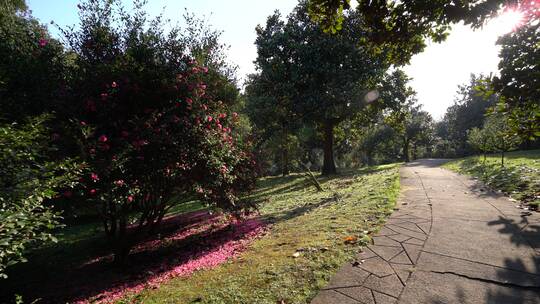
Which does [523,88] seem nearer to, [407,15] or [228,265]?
[407,15]

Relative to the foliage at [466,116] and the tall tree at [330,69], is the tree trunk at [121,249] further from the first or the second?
the foliage at [466,116]

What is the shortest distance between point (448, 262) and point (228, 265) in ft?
13.2

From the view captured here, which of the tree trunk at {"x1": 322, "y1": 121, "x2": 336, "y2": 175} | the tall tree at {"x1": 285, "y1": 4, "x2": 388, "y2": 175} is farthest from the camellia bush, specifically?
the tree trunk at {"x1": 322, "y1": 121, "x2": 336, "y2": 175}

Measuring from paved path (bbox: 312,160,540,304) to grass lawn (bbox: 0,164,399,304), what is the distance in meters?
0.41

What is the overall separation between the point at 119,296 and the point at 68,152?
3.26m

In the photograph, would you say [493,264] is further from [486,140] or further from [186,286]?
[486,140]

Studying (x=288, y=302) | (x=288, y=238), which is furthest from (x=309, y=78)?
(x=288, y=302)

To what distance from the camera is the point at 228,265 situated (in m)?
5.62

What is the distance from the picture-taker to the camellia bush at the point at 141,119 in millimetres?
6102

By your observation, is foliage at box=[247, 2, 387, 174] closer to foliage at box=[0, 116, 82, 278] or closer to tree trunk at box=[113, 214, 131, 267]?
tree trunk at box=[113, 214, 131, 267]

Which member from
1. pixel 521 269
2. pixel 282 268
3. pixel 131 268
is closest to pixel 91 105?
pixel 131 268

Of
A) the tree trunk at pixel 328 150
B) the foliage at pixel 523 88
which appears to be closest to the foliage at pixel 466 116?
the tree trunk at pixel 328 150

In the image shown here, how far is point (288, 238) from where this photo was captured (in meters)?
6.57

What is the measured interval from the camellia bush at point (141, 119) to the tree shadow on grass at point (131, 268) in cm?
93
